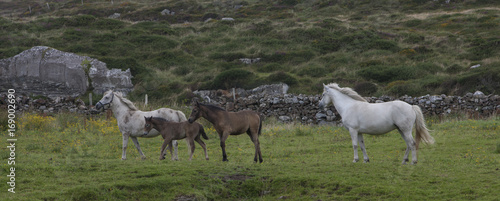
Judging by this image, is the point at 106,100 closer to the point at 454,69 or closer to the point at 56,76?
the point at 56,76

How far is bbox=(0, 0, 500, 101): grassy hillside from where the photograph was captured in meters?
37.7

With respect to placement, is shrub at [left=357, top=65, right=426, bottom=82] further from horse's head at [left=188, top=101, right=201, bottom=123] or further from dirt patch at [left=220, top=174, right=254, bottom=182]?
dirt patch at [left=220, top=174, right=254, bottom=182]

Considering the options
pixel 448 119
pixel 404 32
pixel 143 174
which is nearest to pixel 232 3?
pixel 404 32

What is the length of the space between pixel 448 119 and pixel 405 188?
1627cm

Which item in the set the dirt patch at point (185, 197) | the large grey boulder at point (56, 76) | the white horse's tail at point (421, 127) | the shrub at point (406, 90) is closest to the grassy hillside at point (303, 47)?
the shrub at point (406, 90)

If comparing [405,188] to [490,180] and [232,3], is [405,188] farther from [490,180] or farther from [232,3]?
[232,3]

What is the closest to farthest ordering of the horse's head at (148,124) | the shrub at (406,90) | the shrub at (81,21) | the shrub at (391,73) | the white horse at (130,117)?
the horse's head at (148,124), the white horse at (130,117), the shrub at (406,90), the shrub at (391,73), the shrub at (81,21)

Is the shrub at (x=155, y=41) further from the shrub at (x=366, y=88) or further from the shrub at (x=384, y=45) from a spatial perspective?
the shrub at (x=366, y=88)

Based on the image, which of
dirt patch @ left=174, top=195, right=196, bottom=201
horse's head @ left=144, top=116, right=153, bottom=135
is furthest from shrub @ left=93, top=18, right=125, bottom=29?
dirt patch @ left=174, top=195, right=196, bottom=201

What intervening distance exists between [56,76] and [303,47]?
2414cm

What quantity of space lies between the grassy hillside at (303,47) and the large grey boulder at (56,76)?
1.78 metres

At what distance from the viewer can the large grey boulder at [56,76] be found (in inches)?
1534

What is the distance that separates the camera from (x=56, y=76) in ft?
129

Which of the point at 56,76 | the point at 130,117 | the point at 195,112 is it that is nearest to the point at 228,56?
the point at 56,76
